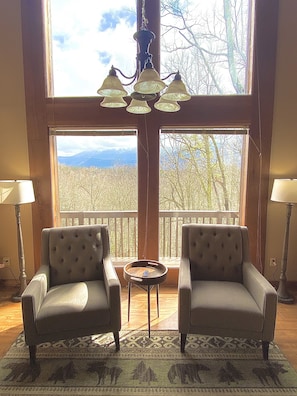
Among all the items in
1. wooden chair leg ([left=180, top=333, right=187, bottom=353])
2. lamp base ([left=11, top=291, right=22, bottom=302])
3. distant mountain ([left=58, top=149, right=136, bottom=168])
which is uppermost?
distant mountain ([left=58, top=149, right=136, bottom=168])

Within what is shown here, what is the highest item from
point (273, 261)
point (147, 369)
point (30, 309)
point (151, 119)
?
point (151, 119)

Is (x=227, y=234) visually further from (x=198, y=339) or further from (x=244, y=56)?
(x=244, y=56)

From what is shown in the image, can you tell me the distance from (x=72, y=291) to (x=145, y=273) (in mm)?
647

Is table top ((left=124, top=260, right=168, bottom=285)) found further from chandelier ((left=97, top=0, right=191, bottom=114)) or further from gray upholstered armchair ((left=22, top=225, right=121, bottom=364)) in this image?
chandelier ((left=97, top=0, right=191, bottom=114))

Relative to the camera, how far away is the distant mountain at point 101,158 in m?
3.21

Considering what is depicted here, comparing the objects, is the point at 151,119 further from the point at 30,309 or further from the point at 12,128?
the point at 30,309

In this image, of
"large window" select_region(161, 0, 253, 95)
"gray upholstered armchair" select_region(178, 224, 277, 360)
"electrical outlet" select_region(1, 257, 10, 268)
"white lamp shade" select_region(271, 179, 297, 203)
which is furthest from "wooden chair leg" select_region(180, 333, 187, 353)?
"large window" select_region(161, 0, 253, 95)

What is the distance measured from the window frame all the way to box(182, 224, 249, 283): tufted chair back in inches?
29.1

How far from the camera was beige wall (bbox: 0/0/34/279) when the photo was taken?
9.52ft

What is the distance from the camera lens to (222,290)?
2.17 m

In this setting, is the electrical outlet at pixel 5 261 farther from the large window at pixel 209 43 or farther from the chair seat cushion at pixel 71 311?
the large window at pixel 209 43

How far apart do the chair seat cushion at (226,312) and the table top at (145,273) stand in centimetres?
34

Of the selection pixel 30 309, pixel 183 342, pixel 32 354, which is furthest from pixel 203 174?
pixel 32 354

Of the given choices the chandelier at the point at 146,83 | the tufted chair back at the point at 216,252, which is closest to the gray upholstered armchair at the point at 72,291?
the tufted chair back at the point at 216,252
